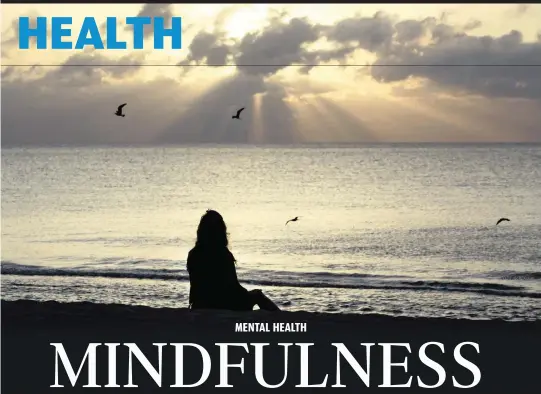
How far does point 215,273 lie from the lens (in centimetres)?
736

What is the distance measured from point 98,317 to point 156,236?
16108mm

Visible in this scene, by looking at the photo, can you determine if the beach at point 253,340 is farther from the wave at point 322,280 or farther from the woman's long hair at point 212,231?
the wave at point 322,280

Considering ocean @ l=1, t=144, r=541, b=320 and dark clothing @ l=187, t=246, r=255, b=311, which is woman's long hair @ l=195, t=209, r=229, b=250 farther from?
ocean @ l=1, t=144, r=541, b=320

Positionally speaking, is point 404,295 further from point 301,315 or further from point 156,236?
point 156,236

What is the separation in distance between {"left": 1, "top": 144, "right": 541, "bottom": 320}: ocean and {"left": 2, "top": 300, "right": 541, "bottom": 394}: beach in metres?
2.83

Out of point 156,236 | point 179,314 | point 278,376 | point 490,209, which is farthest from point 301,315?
point 490,209

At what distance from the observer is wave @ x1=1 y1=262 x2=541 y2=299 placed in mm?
16188

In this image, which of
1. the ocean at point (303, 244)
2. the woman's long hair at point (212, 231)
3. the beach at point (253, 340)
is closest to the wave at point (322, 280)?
the ocean at point (303, 244)

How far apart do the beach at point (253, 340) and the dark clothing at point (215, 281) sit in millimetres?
210

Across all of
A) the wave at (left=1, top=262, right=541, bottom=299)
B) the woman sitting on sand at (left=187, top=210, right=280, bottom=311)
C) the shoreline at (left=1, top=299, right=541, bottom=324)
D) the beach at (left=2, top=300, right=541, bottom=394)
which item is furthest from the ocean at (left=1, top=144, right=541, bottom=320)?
the woman sitting on sand at (left=187, top=210, right=280, bottom=311)

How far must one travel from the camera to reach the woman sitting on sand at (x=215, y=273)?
23.6ft

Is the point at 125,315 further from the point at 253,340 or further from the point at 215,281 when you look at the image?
the point at 215,281

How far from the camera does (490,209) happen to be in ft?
127

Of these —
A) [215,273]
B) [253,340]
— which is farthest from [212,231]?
[253,340]
